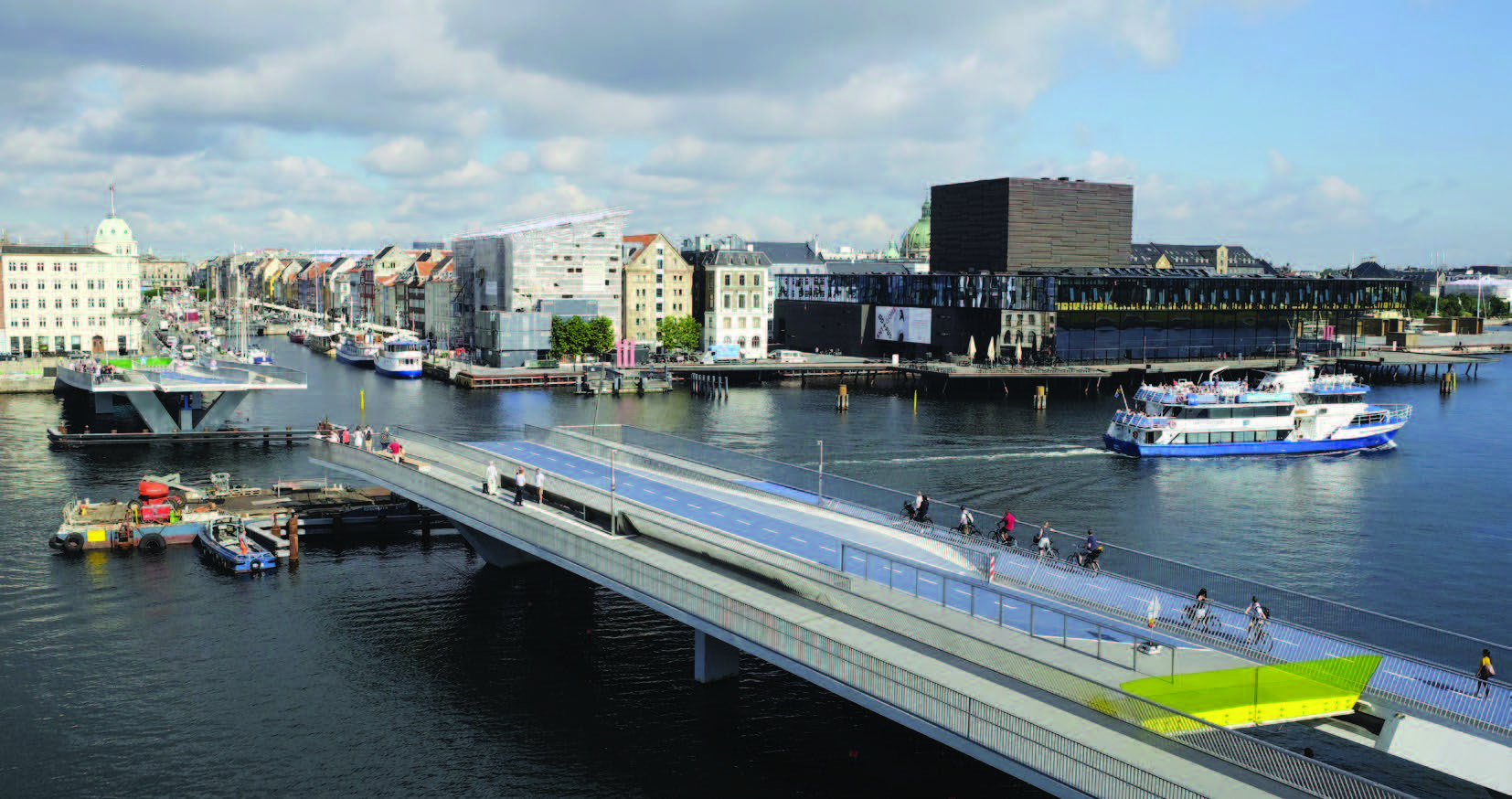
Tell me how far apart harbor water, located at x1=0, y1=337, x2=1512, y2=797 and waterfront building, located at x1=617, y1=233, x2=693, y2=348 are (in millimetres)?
78465

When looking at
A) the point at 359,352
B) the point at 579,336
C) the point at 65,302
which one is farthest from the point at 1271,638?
the point at 65,302

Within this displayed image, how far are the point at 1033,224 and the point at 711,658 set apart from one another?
128 m

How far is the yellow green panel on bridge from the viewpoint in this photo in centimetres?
2369

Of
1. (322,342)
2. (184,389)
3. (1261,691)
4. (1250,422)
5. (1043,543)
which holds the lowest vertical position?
(1261,691)

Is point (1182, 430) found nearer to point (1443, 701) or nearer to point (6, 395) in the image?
point (1443, 701)

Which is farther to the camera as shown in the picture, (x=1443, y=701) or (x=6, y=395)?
(x=6, y=395)

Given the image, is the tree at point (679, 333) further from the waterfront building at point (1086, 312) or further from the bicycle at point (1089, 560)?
the bicycle at point (1089, 560)

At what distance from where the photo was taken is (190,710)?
33.9 metres

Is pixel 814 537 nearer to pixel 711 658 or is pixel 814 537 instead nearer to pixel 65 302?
pixel 711 658

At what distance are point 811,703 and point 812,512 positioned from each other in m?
8.06

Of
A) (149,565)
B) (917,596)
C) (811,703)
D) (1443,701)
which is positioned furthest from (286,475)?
(1443,701)

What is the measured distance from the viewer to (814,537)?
3678cm

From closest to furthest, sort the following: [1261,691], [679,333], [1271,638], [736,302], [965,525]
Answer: [1261,691] < [1271,638] < [965,525] < [679,333] < [736,302]

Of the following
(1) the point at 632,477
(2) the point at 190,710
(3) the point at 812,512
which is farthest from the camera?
(1) the point at 632,477
